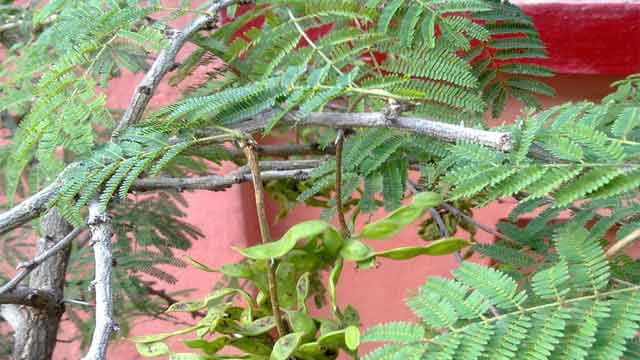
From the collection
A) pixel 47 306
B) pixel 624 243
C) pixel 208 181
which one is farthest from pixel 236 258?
pixel 624 243

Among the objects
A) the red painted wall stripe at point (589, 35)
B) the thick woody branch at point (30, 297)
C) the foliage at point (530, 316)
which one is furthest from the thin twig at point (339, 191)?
the red painted wall stripe at point (589, 35)

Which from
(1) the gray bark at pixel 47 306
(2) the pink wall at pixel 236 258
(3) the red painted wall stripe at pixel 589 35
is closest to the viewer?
(1) the gray bark at pixel 47 306

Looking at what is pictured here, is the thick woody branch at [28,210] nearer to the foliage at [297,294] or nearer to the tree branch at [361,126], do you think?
the tree branch at [361,126]

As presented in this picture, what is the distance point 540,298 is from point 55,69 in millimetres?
732

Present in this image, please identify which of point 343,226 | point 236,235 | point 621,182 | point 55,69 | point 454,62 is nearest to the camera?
point 621,182

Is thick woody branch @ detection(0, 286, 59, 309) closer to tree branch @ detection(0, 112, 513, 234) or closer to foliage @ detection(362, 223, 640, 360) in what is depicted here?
tree branch @ detection(0, 112, 513, 234)

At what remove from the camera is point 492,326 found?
3.13 ft

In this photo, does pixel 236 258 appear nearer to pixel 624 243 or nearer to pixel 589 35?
pixel 589 35

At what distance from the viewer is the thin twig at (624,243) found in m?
1.05

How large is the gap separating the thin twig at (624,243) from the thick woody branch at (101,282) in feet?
2.03

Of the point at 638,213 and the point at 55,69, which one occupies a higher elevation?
the point at 55,69

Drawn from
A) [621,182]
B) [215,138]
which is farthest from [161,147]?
[621,182]

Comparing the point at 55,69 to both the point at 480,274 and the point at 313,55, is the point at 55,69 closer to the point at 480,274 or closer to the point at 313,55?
the point at 313,55

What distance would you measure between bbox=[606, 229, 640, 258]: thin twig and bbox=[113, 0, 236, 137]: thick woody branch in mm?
653
